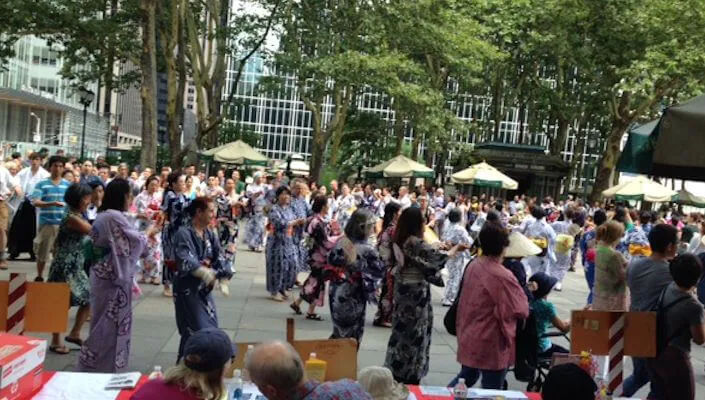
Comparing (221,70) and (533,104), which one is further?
(533,104)

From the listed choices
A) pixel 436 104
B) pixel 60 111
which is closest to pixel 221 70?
pixel 436 104

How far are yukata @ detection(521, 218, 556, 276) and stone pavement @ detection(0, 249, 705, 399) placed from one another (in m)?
0.78

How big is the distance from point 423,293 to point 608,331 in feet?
5.27

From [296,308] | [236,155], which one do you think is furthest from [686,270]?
[236,155]

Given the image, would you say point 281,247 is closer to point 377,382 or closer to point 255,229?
point 377,382

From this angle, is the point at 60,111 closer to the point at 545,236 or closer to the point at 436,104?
the point at 436,104

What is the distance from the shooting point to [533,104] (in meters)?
46.3

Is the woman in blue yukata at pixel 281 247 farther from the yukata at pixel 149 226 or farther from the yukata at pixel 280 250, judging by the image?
the yukata at pixel 149 226

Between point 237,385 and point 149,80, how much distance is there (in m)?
19.4

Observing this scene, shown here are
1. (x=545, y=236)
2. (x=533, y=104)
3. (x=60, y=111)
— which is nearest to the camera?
(x=545, y=236)

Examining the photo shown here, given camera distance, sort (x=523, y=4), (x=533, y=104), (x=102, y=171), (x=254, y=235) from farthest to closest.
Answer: (x=533, y=104) < (x=523, y=4) < (x=254, y=235) < (x=102, y=171)

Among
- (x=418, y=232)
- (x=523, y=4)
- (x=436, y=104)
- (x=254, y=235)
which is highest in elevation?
(x=523, y=4)

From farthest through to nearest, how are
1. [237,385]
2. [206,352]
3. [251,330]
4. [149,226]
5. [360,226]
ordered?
[149,226], [251,330], [360,226], [237,385], [206,352]

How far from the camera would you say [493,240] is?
6.78m
